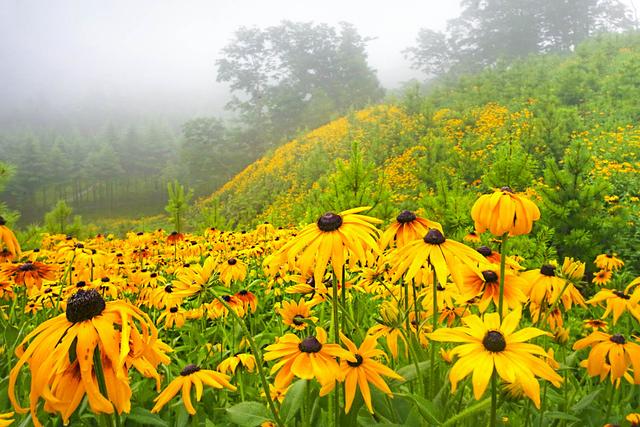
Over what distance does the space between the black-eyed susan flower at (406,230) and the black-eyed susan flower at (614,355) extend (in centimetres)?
52

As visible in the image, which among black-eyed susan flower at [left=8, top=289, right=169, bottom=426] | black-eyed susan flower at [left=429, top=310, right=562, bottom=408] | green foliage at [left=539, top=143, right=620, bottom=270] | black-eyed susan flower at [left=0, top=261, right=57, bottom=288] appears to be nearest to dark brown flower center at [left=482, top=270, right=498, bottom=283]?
black-eyed susan flower at [left=429, top=310, right=562, bottom=408]

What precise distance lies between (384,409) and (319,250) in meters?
0.49

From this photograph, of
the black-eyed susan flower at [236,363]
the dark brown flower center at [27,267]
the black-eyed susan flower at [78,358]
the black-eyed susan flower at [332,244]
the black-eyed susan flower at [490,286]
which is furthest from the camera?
the dark brown flower center at [27,267]

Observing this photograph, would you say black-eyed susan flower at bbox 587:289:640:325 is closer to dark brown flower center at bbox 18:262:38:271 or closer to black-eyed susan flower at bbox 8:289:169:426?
black-eyed susan flower at bbox 8:289:169:426

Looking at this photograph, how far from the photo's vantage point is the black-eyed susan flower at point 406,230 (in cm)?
115

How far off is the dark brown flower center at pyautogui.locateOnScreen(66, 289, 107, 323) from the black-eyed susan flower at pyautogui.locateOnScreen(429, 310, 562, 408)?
0.60m

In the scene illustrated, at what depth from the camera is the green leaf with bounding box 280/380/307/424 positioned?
0.92 m

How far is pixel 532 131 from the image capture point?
6625mm

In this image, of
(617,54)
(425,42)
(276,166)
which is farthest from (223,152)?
(617,54)

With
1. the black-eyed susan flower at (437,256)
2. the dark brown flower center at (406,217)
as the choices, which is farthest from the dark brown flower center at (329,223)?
the dark brown flower center at (406,217)

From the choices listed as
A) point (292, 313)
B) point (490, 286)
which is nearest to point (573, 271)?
point (490, 286)

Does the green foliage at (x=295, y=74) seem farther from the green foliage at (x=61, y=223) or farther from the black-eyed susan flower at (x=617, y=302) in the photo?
the black-eyed susan flower at (x=617, y=302)

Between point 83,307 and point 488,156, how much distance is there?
7820 millimetres

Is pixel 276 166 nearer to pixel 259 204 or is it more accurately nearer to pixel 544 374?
pixel 259 204
